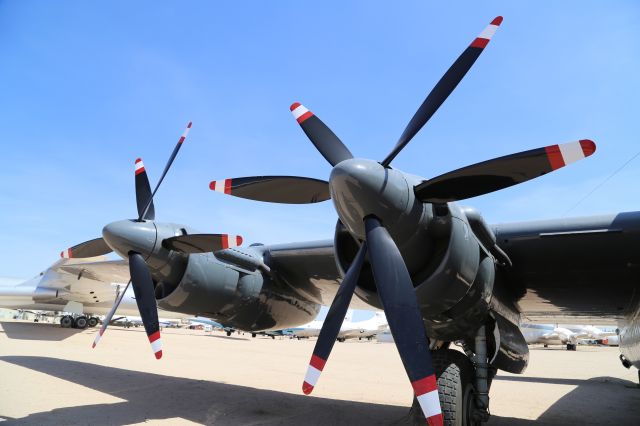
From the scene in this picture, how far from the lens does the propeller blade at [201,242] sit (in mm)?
6732

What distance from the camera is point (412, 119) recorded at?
4918mm

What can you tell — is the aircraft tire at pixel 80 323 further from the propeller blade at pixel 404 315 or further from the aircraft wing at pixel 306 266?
the propeller blade at pixel 404 315

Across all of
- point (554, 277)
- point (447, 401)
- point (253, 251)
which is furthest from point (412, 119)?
point (253, 251)

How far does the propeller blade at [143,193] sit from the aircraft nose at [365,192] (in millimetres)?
4479

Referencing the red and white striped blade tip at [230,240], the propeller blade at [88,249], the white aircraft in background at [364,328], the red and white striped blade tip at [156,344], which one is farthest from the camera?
the white aircraft in background at [364,328]

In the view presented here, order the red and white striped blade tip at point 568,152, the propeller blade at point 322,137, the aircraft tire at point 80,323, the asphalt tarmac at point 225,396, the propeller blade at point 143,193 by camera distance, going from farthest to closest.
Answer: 1. the aircraft tire at point 80,323
2. the propeller blade at point 143,193
3. the asphalt tarmac at point 225,396
4. the propeller blade at point 322,137
5. the red and white striped blade tip at point 568,152

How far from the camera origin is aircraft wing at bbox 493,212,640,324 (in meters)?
5.57

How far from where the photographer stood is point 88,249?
860 cm

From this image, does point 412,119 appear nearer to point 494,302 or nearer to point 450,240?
point 450,240

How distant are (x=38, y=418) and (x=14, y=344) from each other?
1491 centimetres

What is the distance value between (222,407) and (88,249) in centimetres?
412

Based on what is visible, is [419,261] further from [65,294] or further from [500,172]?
[65,294]

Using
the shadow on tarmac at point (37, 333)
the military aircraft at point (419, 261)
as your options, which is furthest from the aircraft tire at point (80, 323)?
the military aircraft at point (419, 261)

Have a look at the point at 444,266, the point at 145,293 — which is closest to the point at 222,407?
the point at 145,293
